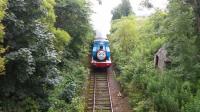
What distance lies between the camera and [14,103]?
17.1 m

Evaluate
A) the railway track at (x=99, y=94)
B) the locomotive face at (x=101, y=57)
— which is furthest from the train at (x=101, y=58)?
the railway track at (x=99, y=94)

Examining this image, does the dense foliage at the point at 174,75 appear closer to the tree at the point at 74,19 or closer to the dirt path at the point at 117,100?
the dirt path at the point at 117,100

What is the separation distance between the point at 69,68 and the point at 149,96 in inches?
375

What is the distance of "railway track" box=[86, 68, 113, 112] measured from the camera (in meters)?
23.0

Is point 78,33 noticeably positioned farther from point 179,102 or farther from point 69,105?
point 179,102

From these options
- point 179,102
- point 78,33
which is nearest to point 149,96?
point 179,102

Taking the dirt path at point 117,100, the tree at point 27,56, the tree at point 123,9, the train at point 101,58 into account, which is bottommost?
the dirt path at point 117,100

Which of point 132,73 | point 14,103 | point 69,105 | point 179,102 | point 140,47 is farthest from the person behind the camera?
point 140,47

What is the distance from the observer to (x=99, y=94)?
86.3 feet

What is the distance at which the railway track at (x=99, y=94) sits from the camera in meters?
23.0

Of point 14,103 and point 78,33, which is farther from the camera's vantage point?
point 78,33

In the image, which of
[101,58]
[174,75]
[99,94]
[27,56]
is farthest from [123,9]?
[27,56]

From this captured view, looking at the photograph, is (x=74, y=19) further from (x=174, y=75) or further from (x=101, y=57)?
(x=174, y=75)

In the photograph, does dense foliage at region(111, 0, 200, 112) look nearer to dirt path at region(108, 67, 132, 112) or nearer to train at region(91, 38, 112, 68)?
dirt path at region(108, 67, 132, 112)
